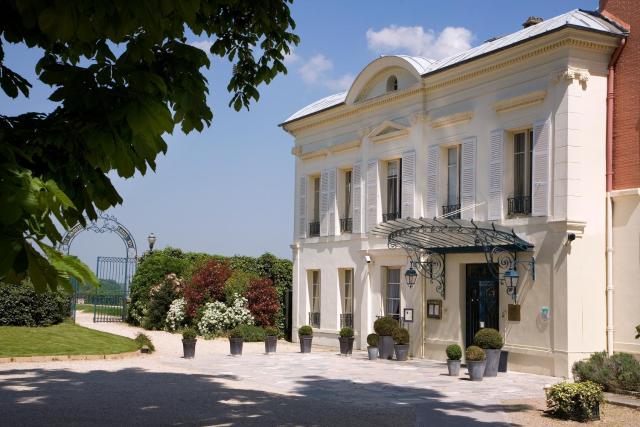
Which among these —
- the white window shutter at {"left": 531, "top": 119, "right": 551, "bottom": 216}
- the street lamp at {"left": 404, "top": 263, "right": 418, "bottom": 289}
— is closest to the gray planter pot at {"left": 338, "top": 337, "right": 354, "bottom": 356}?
the street lamp at {"left": 404, "top": 263, "right": 418, "bottom": 289}

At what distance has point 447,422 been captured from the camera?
11570 mm

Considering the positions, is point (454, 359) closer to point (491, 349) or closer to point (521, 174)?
point (491, 349)

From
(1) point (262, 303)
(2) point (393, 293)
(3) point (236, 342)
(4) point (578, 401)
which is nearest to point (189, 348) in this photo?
(3) point (236, 342)

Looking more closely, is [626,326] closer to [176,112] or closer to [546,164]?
[546,164]

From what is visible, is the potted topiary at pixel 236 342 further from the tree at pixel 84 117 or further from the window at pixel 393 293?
the tree at pixel 84 117

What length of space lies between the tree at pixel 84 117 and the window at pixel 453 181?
52.0 ft

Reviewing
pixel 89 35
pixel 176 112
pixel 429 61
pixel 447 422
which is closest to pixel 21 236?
pixel 89 35

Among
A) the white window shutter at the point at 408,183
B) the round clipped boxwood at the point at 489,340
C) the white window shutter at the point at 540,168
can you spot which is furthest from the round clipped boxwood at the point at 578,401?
the white window shutter at the point at 408,183

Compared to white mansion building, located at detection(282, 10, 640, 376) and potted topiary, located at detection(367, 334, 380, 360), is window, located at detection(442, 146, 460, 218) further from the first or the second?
potted topiary, located at detection(367, 334, 380, 360)

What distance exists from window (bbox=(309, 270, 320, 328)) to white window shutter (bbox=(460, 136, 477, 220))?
812cm

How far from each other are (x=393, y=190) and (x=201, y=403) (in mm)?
11882

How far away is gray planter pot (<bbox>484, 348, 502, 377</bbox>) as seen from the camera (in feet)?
55.8

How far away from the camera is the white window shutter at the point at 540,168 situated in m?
17.3

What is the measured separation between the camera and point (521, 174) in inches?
733
